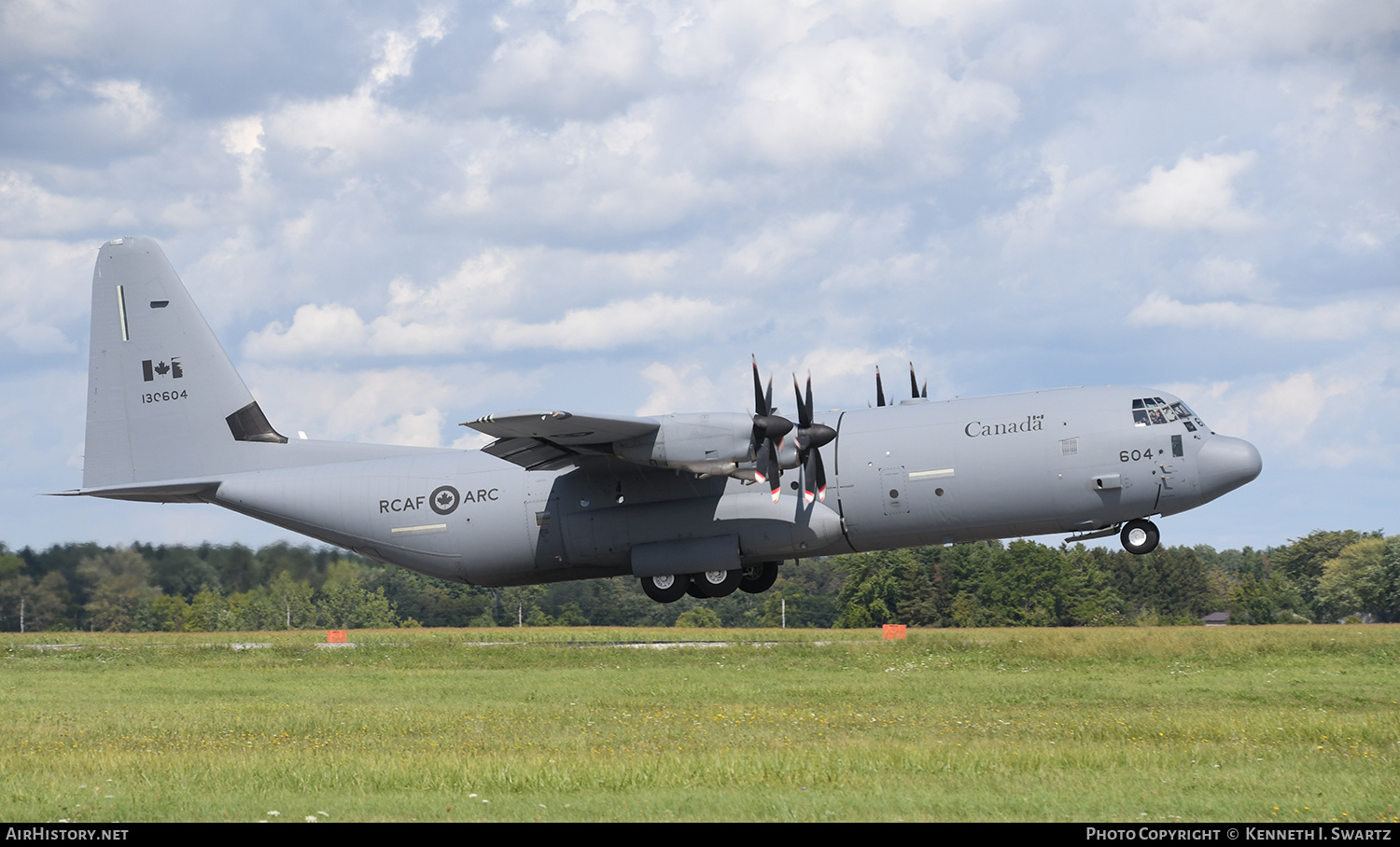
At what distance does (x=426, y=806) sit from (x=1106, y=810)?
7.21 m

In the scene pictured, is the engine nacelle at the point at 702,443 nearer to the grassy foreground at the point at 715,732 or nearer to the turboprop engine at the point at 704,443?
the turboprop engine at the point at 704,443

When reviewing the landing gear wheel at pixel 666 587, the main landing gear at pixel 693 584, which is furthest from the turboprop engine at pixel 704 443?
the landing gear wheel at pixel 666 587

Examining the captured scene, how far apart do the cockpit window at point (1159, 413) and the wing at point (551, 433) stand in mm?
11206

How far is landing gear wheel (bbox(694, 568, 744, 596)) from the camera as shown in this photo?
31250mm

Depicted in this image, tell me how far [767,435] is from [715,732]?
960cm

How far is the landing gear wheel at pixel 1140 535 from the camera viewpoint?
2866 centimetres

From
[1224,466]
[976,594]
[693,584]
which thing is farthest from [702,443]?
[976,594]

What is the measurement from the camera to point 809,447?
28.7m

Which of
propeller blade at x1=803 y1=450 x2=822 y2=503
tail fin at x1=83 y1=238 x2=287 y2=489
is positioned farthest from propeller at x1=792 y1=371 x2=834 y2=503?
tail fin at x1=83 y1=238 x2=287 y2=489

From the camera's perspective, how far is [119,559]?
138 ft

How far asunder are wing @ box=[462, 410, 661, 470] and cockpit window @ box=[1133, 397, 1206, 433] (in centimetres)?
1121

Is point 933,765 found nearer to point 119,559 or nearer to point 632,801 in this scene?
point 632,801

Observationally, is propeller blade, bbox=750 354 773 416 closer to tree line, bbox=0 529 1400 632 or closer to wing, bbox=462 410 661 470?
wing, bbox=462 410 661 470
